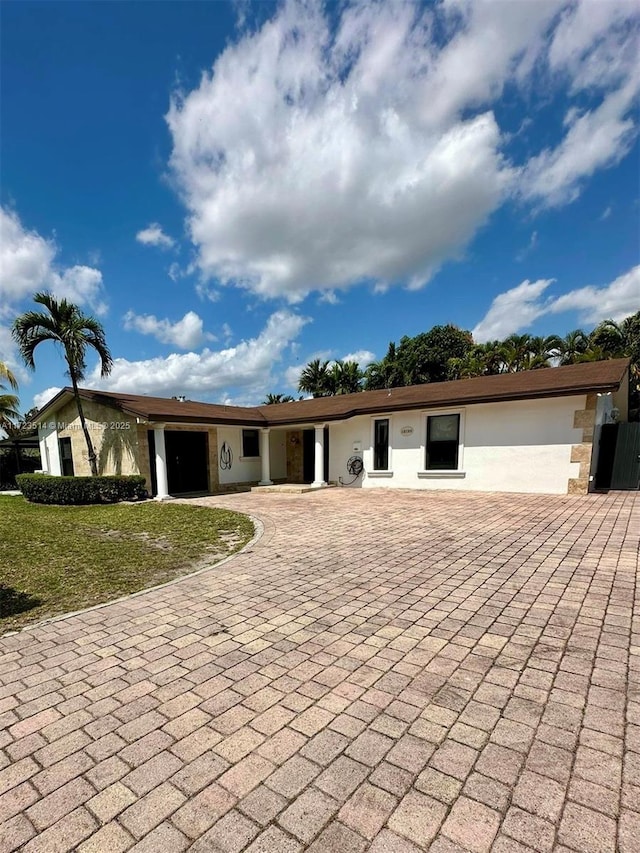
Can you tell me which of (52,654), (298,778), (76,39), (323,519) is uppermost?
(76,39)

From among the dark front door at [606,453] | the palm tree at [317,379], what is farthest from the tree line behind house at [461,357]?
the dark front door at [606,453]

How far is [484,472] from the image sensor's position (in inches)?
482

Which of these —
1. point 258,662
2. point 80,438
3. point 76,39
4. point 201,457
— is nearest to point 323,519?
point 258,662

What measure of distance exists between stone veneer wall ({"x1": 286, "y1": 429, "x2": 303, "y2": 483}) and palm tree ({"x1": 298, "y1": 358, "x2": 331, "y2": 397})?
1432cm

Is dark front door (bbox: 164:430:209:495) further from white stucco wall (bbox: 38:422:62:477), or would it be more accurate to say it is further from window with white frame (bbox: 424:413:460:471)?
window with white frame (bbox: 424:413:460:471)

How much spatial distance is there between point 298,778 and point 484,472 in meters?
11.6

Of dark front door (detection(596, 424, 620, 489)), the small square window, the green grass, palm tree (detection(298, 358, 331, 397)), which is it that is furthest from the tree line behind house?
the green grass

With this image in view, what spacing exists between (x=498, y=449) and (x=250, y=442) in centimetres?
Answer: 994

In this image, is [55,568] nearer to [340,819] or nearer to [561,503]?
[340,819]

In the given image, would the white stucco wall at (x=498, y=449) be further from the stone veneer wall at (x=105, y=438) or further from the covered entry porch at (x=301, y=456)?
the stone veneer wall at (x=105, y=438)

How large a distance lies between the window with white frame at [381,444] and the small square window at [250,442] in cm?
558

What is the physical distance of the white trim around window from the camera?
1266 cm

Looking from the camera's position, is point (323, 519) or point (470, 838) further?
point (323, 519)

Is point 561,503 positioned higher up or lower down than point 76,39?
lower down
